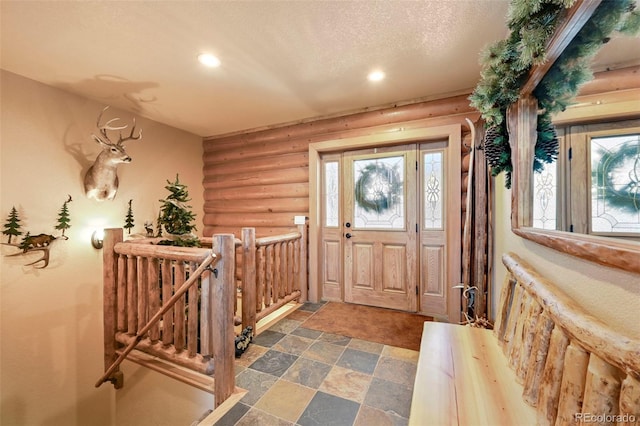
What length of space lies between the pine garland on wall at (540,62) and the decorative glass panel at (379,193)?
1.59 metres

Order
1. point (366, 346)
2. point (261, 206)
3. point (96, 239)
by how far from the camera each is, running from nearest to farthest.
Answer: point (366, 346) → point (96, 239) → point (261, 206)

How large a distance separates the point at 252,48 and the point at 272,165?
1917 millimetres

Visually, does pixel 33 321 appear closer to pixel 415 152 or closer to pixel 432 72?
pixel 415 152

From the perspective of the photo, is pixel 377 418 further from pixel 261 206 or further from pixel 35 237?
pixel 35 237

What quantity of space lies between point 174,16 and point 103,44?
0.80m

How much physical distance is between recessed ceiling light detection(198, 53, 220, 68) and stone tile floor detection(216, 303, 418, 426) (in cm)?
267

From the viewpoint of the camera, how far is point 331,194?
139 inches

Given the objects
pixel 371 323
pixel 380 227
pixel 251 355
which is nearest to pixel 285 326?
pixel 251 355

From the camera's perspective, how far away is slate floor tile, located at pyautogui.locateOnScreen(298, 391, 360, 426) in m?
1.51

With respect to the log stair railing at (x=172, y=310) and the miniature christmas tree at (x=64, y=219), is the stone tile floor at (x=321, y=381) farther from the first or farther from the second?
the miniature christmas tree at (x=64, y=219)

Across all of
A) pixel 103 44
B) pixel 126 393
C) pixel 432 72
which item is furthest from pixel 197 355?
pixel 432 72

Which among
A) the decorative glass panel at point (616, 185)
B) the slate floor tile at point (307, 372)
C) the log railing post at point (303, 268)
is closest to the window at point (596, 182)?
the decorative glass panel at point (616, 185)

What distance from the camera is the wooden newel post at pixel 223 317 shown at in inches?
71.2

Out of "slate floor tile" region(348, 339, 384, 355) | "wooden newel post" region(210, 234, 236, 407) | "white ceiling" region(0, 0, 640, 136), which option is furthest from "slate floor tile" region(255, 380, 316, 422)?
"white ceiling" region(0, 0, 640, 136)
